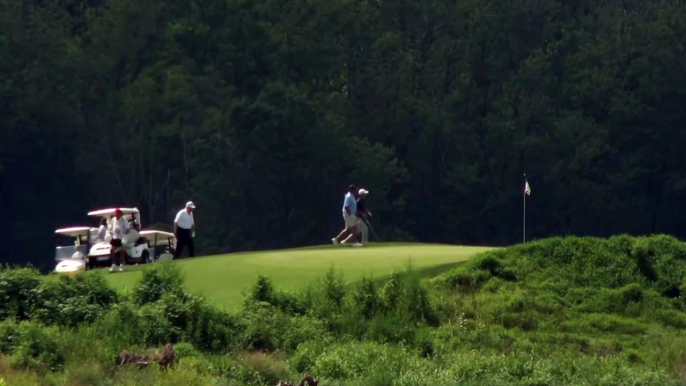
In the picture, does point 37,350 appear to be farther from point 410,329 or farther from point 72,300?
point 410,329

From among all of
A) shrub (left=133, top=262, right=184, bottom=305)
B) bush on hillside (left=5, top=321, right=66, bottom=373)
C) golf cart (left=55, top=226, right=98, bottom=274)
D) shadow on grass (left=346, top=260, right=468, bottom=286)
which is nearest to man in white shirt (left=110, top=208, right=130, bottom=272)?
golf cart (left=55, top=226, right=98, bottom=274)

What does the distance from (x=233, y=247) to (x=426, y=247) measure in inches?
1092

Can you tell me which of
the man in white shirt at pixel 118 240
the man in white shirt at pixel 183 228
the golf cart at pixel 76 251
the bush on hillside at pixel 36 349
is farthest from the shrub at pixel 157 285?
the golf cart at pixel 76 251

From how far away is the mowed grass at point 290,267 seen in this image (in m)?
24.9

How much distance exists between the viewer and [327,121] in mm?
57469

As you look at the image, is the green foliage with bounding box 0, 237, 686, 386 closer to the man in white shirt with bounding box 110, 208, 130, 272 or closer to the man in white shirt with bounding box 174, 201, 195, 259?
the man in white shirt with bounding box 110, 208, 130, 272

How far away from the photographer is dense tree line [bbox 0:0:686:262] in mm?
57781

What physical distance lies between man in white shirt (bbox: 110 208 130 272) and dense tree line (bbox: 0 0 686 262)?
2680 centimetres

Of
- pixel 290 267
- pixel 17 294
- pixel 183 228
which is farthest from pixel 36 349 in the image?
pixel 183 228

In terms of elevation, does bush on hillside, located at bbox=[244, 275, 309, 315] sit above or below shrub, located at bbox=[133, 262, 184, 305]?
below

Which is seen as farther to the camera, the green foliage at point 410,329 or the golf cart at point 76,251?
the golf cart at point 76,251

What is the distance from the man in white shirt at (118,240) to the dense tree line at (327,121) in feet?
87.9

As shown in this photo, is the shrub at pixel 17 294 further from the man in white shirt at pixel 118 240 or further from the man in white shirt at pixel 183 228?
the man in white shirt at pixel 183 228

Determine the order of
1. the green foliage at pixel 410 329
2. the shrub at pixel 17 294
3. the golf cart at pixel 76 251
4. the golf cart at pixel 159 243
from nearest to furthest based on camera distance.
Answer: the green foliage at pixel 410 329 → the shrub at pixel 17 294 → the golf cart at pixel 76 251 → the golf cart at pixel 159 243
